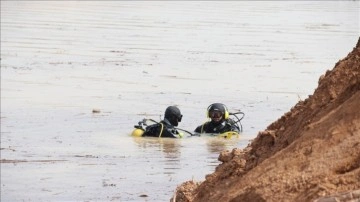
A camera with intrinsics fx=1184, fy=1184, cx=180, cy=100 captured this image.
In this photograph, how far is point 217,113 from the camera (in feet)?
56.5

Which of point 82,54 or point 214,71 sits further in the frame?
point 82,54

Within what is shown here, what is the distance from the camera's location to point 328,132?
16.0ft

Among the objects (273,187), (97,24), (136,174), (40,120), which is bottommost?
(273,187)

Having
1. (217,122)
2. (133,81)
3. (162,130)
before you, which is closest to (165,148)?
(162,130)

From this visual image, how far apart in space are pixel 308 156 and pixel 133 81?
1750 centimetres

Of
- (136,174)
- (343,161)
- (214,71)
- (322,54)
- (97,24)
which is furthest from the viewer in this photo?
(97,24)

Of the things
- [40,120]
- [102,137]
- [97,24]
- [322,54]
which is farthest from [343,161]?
[97,24]

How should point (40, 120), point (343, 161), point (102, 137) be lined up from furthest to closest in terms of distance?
1. point (40, 120)
2. point (102, 137)
3. point (343, 161)

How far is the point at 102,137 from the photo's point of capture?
55.3ft

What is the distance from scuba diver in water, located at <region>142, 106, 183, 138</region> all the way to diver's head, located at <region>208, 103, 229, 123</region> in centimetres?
51

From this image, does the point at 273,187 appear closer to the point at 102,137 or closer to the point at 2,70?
the point at 102,137

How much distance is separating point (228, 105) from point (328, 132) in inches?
588

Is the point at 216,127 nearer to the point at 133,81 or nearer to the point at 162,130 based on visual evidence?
the point at 162,130

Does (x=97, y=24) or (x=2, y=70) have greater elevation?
(x=97, y=24)
